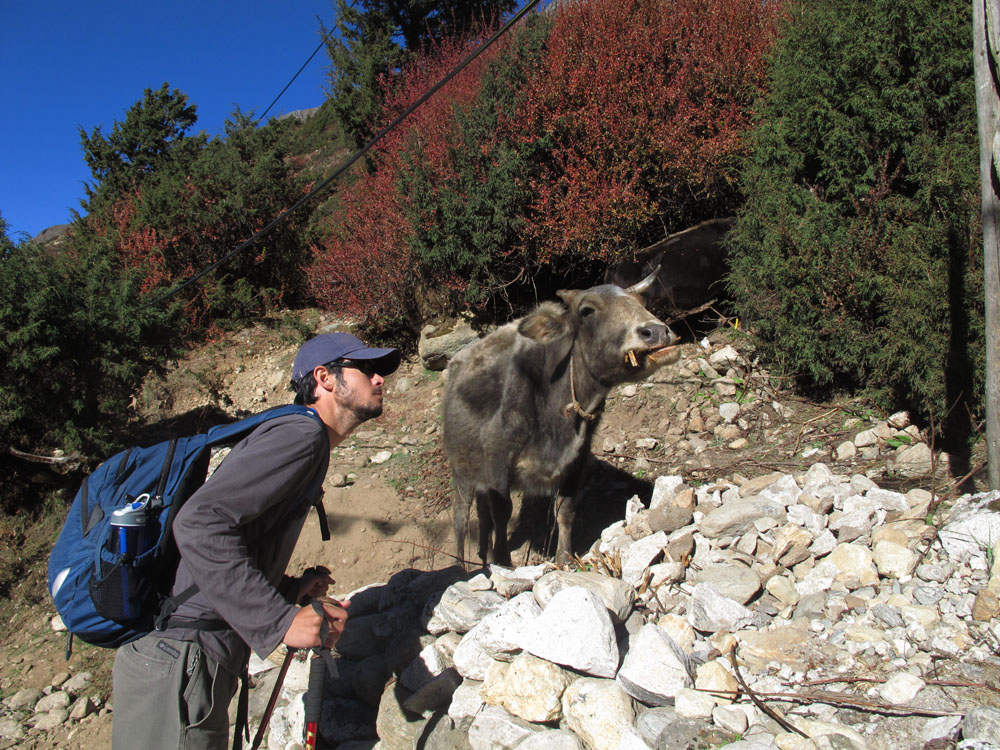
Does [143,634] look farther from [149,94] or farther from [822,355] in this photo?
[149,94]

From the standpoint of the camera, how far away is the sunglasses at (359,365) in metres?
2.85

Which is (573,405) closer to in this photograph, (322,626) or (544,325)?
(544,325)

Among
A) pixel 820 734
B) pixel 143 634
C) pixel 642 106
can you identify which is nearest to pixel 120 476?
pixel 143 634

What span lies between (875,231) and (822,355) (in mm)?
1271

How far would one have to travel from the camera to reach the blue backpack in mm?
2367

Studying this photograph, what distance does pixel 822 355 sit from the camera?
6.62 metres

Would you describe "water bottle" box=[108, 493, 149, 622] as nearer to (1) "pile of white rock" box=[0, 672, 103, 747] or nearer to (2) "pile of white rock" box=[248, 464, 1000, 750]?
(2) "pile of white rock" box=[248, 464, 1000, 750]

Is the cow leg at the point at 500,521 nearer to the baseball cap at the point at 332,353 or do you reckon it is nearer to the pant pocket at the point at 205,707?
the baseball cap at the point at 332,353

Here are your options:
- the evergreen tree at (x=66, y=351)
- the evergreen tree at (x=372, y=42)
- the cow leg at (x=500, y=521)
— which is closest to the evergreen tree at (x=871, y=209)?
the cow leg at (x=500, y=521)

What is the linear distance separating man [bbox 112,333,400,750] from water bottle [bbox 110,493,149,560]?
0.59 ft

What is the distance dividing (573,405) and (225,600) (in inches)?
127

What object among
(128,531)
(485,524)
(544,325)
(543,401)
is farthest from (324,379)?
(485,524)

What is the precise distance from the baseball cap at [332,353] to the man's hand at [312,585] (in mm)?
943

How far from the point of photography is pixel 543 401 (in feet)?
17.3
